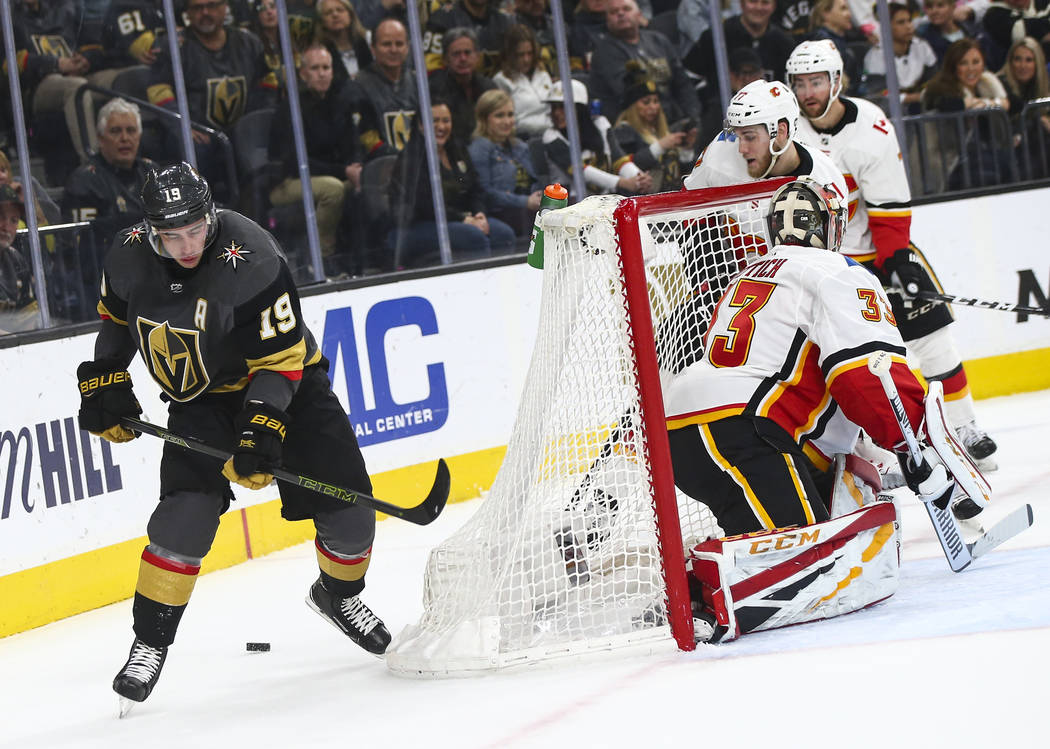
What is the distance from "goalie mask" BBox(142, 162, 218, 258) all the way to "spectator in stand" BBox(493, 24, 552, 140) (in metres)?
3.13

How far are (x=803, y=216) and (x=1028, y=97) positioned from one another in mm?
4175

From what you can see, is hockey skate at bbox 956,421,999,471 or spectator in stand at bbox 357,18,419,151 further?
spectator in stand at bbox 357,18,419,151

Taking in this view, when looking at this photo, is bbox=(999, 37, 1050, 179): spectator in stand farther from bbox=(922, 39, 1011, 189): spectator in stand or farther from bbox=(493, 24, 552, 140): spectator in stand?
bbox=(493, 24, 552, 140): spectator in stand

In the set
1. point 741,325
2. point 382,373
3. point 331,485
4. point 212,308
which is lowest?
point 331,485

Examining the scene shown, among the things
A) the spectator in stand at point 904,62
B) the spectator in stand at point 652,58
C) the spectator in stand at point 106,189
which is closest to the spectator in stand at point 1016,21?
the spectator in stand at point 904,62

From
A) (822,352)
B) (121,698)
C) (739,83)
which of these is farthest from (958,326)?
(121,698)

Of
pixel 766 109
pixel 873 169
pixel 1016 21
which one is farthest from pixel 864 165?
pixel 1016 21

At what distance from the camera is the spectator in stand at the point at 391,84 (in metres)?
5.32

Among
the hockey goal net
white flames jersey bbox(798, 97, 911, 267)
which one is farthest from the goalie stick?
white flames jersey bbox(798, 97, 911, 267)

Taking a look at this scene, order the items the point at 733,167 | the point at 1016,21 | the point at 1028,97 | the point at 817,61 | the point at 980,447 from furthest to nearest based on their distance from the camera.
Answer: the point at 1016,21 → the point at 1028,97 → the point at 980,447 → the point at 817,61 → the point at 733,167

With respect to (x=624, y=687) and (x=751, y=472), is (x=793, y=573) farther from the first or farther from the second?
(x=624, y=687)

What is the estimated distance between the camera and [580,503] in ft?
9.49

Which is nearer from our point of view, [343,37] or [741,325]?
[741,325]

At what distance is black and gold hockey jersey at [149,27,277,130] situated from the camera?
4805mm
